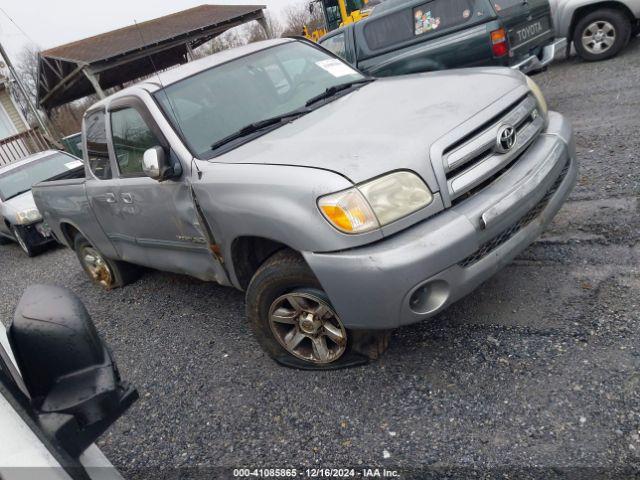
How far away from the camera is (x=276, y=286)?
257 cm

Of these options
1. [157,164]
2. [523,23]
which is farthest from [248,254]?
[523,23]

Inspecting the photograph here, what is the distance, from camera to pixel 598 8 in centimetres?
734

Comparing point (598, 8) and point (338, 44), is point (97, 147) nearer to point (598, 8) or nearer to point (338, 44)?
point (338, 44)

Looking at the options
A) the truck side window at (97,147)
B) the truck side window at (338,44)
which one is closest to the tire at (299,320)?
the truck side window at (97,147)

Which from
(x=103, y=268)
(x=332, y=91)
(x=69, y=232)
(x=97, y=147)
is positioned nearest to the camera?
(x=332, y=91)

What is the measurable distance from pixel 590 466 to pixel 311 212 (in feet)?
4.96

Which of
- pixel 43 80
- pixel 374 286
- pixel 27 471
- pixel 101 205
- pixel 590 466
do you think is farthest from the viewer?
pixel 43 80

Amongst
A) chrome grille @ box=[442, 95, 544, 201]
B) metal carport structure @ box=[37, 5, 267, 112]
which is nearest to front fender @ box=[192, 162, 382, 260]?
chrome grille @ box=[442, 95, 544, 201]

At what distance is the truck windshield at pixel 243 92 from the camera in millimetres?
2977

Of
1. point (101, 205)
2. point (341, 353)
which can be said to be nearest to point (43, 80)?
point (101, 205)

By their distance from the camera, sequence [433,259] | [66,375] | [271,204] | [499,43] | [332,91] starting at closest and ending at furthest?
[66,375] < [433,259] < [271,204] < [332,91] < [499,43]

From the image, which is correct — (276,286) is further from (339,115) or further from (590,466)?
(590,466)

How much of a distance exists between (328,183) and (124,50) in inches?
509

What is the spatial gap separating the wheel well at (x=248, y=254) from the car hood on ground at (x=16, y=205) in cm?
607
